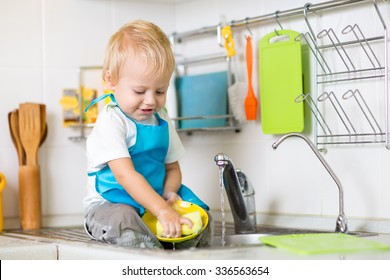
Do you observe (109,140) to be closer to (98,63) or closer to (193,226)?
(193,226)

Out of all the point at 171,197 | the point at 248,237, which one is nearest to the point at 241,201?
the point at 248,237

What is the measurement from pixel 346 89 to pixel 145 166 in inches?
20.7

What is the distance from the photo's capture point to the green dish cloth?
4.33 ft

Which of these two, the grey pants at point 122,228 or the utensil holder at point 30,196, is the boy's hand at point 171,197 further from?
the utensil holder at point 30,196

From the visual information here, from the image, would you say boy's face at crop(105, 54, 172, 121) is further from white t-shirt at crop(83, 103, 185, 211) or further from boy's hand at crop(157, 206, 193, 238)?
boy's hand at crop(157, 206, 193, 238)

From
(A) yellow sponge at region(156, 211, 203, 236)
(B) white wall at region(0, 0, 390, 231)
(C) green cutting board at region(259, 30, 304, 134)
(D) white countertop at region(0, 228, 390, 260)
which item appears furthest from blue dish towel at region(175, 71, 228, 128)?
(D) white countertop at region(0, 228, 390, 260)

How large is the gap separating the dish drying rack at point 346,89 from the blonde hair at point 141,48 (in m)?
0.39

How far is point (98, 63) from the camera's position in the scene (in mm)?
2127

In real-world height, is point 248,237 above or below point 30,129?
below

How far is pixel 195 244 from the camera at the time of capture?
1607 millimetres

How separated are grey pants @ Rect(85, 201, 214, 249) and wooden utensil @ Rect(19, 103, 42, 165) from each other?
1.43 ft

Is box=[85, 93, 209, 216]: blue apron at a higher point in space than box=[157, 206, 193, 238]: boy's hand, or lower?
higher
